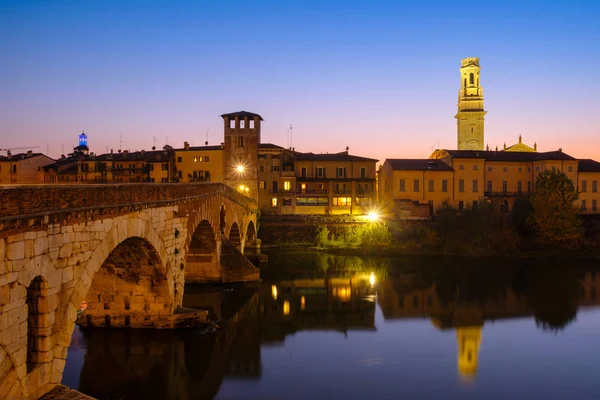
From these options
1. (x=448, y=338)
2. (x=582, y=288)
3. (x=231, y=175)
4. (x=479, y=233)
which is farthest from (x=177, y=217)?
(x=231, y=175)

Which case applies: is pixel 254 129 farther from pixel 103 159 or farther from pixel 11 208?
pixel 11 208

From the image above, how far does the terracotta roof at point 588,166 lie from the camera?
188 feet

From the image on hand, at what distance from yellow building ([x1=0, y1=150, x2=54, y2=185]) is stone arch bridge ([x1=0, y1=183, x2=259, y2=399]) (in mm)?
41434

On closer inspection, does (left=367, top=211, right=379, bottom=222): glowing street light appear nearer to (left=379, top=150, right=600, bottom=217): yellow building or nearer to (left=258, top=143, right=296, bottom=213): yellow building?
(left=379, top=150, right=600, bottom=217): yellow building

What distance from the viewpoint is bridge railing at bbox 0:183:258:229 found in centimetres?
847

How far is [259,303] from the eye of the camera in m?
26.7

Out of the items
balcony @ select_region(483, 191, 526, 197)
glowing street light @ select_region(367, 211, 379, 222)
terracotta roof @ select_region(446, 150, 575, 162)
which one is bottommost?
glowing street light @ select_region(367, 211, 379, 222)

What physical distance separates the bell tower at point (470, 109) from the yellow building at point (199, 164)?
39.1 m

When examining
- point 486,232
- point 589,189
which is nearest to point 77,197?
point 486,232

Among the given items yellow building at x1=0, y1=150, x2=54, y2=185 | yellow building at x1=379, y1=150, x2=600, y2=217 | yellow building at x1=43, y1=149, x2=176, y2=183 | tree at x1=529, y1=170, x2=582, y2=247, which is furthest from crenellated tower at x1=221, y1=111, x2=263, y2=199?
tree at x1=529, y1=170, x2=582, y2=247

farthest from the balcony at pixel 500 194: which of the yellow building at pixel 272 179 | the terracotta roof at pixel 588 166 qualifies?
the yellow building at pixel 272 179

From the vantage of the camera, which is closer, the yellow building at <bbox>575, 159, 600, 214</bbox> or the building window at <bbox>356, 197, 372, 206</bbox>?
the yellow building at <bbox>575, 159, 600, 214</bbox>

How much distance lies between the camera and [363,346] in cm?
2053

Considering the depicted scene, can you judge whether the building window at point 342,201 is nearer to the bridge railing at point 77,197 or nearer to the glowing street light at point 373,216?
the glowing street light at point 373,216
